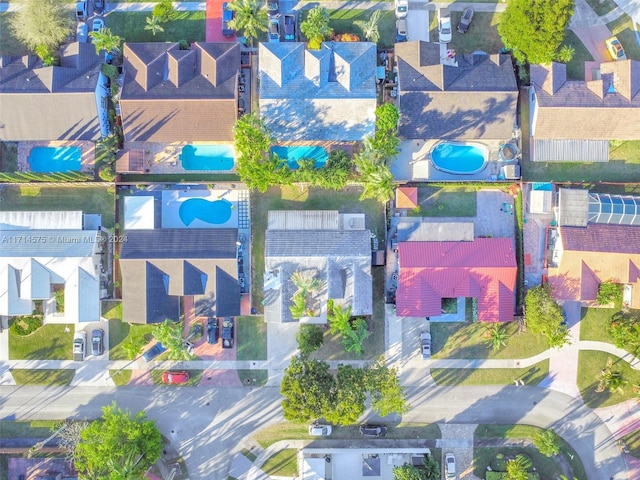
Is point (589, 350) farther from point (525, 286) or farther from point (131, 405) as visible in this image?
point (131, 405)

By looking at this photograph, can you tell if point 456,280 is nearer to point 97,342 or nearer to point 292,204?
point 292,204

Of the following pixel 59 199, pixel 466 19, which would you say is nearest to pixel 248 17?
pixel 466 19

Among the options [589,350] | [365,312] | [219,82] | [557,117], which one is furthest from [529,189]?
[219,82]

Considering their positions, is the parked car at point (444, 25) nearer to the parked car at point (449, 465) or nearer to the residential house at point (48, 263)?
the residential house at point (48, 263)

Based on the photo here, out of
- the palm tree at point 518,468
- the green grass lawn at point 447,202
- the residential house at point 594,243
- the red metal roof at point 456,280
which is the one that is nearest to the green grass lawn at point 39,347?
the red metal roof at point 456,280

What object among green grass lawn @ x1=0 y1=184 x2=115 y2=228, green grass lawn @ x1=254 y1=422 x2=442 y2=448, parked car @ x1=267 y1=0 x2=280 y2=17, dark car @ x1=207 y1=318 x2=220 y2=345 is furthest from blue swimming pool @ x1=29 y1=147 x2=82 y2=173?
green grass lawn @ x1=254 y1=422 x2=442 y2=448

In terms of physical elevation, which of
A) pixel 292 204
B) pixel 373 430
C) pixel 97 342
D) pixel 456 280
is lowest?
pixel 373 430
